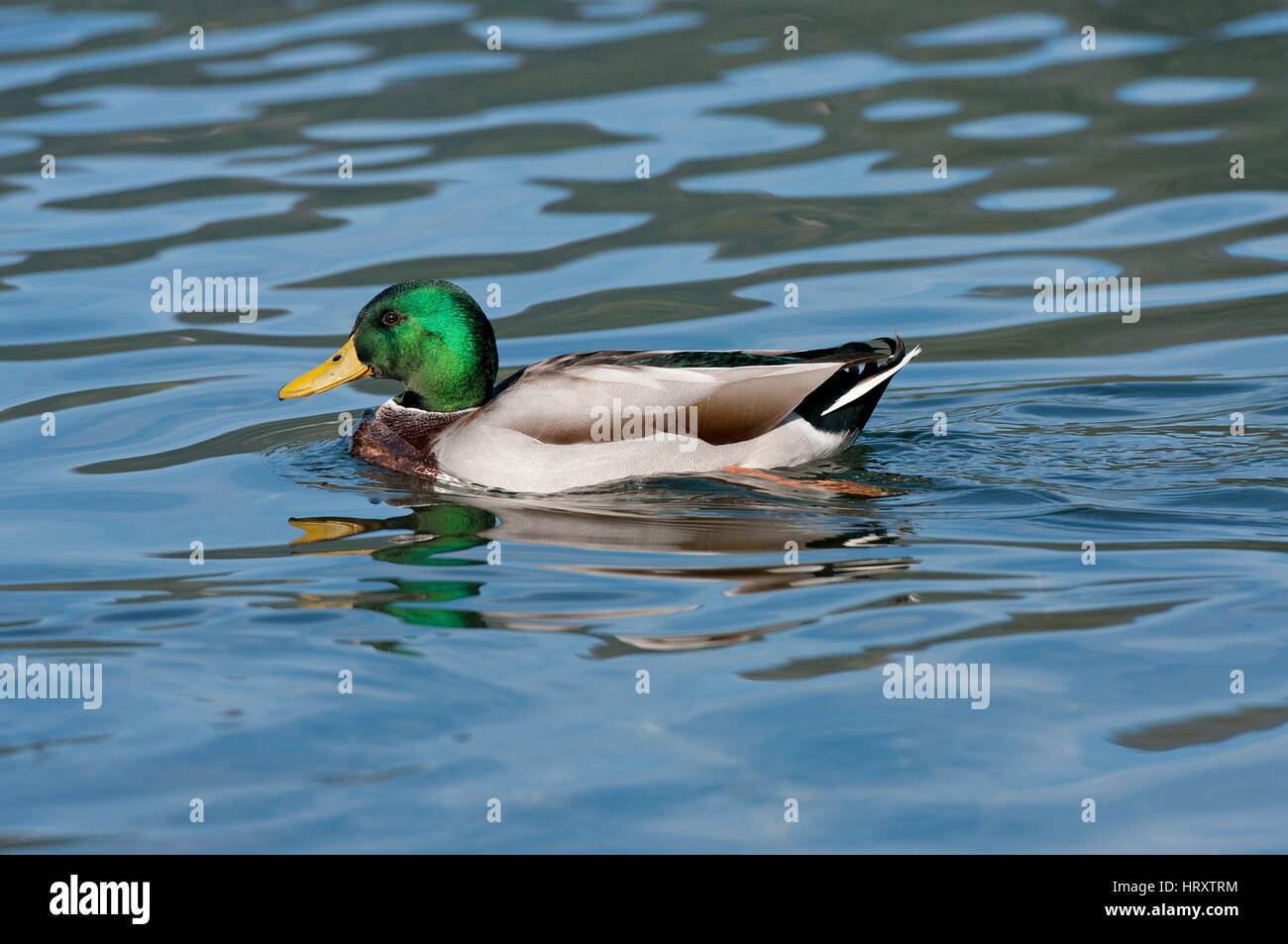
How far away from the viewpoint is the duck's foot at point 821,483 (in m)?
7.76


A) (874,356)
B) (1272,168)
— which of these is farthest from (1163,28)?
(874,356)

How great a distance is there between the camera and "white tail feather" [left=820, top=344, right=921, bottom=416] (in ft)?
25.6

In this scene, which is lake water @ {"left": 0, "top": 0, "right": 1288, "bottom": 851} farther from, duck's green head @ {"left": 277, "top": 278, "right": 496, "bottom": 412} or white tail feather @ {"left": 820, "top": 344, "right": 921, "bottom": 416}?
duck's green head @ {"left": 277, "top": 278, "right": 496, "bottom": 412}

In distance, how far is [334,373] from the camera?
28.0 feet

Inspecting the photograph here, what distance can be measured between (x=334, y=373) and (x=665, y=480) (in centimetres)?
185

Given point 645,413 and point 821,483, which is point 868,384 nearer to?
point 821,483

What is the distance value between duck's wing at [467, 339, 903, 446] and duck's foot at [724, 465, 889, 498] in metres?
0.18

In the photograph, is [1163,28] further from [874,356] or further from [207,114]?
[874,356]

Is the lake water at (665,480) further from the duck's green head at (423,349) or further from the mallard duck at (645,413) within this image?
the duck's green head at (423,349)

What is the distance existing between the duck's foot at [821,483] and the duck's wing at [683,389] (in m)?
0.18

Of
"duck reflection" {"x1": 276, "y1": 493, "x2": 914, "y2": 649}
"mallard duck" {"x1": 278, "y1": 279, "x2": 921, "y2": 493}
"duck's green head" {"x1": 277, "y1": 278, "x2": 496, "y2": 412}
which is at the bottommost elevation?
"duck reflection" {"x1": 276, "y1": 493, "x2": 914, "y2": 649}

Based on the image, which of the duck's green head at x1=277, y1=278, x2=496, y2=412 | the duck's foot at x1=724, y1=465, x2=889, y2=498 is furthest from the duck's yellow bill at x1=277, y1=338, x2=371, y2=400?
the duck's foot at x1=724, y1=465, x2=889, y2=498

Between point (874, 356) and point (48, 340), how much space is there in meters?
5.82
